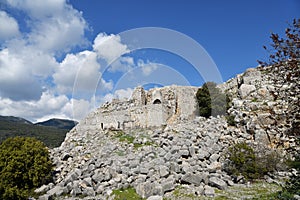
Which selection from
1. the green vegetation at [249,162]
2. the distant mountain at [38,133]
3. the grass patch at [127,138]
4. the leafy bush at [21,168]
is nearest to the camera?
the leafy bush at [21,168]

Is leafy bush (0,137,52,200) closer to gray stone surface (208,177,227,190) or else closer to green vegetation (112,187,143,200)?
green vegetation (112,187,143,200)

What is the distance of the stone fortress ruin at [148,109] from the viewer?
2361 cm

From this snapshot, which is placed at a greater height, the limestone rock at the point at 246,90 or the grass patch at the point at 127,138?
the limestone rock at the point at 246,90

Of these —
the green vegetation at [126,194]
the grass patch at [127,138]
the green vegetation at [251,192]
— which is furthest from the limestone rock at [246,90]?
the green vegetation at [126,194]

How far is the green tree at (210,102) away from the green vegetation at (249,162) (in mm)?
9512

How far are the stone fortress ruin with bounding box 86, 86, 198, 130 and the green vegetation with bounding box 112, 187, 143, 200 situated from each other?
10.1m

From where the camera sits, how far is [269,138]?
16.7 meters

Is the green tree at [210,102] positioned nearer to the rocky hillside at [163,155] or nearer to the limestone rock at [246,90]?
the limestone rock at [246,90]

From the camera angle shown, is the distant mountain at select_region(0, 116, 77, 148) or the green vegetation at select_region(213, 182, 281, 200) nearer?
the green vegetation at select_region(213, 182, 281, 200)

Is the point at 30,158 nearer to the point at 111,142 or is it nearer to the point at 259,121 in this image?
A: the point at 111,142

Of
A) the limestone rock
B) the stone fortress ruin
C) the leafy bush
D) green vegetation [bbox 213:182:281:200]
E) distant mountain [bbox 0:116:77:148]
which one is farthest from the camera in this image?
distant mountain [bbox 0:116:77:148]

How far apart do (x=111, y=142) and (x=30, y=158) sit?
592 cm

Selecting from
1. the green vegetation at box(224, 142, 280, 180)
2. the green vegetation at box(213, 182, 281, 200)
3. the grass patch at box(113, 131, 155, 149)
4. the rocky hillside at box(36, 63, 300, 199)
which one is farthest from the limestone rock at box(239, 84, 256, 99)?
the green vegetation at box(213, 182, 281, 200)

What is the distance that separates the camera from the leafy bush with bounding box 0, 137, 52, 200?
44.4 feet
